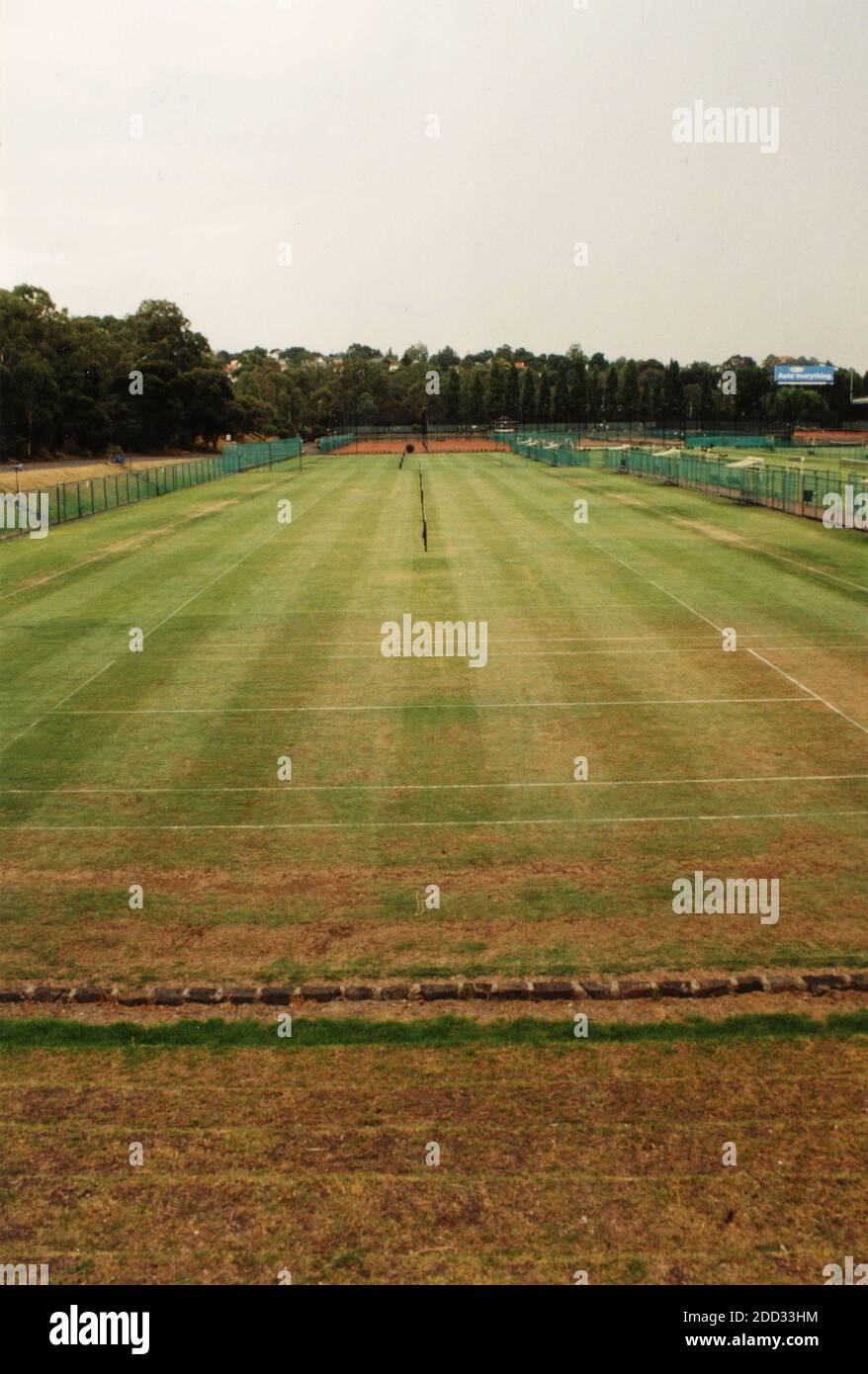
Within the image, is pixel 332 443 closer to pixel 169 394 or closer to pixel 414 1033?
pixel 169 394

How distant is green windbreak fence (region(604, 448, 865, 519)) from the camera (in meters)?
61.2

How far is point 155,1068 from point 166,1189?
2.10 metres

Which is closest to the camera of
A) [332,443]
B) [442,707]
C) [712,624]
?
[442,707]

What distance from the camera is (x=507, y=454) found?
134625mm

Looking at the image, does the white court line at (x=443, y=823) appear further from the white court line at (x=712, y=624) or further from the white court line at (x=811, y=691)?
the white court line at (x=712, y=624)

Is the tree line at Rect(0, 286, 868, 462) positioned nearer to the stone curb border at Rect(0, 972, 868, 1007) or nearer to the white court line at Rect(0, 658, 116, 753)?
the white court line at Rect(0, 658, 116, 753)

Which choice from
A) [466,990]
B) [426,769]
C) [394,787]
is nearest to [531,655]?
[426,769]

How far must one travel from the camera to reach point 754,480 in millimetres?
66812

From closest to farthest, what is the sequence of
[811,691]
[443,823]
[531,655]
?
[443,823] → [811,691] → [531,655]

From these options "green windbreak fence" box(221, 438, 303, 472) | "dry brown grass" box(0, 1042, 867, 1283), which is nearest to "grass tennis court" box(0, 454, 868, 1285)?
"dry brown grass" box(0, 1042, 867, 1283)

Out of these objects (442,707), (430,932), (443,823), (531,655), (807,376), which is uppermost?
(807,376)

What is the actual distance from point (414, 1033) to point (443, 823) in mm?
6381

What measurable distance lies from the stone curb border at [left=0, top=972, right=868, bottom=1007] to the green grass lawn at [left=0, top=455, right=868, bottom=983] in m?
0.40
